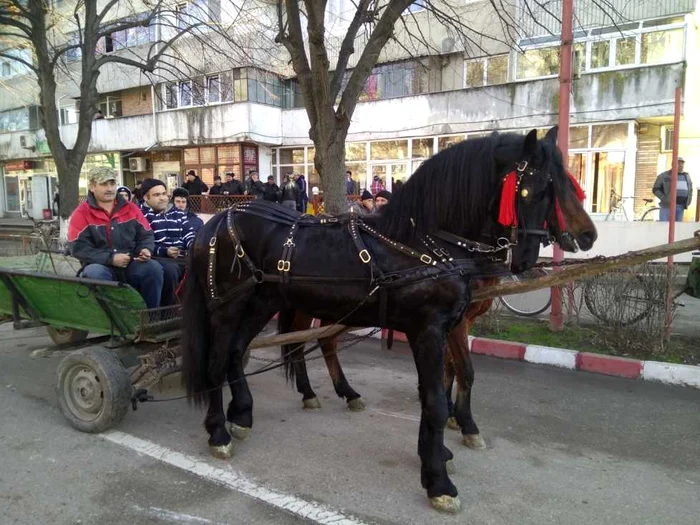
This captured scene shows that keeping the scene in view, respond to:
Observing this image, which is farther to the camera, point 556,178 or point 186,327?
point 186,327

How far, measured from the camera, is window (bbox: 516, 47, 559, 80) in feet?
52.3

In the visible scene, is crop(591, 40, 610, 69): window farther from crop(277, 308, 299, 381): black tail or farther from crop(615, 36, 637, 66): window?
crop(277, 308, 299, 381): black tail

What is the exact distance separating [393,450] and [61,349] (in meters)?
2.82

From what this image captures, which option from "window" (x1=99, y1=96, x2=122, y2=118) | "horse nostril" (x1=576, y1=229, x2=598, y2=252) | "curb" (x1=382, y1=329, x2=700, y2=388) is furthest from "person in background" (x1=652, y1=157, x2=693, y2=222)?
"window" (x1=99, y1=96, x2=122, y2=118)

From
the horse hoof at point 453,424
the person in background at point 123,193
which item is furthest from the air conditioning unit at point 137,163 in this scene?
the horse hoof at point 453,424

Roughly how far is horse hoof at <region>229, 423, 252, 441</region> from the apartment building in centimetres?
701

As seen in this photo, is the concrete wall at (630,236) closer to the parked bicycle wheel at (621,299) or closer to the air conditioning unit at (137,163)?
the parked bicycle wheel at (621,299)

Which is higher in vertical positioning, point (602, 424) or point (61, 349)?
point (61, 349)

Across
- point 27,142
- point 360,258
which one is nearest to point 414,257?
point 360,258

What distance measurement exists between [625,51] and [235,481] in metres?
16.3

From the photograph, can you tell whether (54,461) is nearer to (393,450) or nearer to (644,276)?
(393,450)

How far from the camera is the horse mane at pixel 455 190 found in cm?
289

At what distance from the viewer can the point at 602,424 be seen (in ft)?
13.2

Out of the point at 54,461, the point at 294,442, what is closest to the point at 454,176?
the point at 294,442
